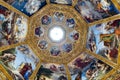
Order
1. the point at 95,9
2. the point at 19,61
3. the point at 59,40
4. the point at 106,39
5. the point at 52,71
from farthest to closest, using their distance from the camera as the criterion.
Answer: the point at 59,40 < the point at 52,71 < the point at 19,61 < the point at 106,39 < the point at 95,9

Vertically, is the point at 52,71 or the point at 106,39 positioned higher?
the point at 106,39

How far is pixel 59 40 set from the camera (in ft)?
62.3

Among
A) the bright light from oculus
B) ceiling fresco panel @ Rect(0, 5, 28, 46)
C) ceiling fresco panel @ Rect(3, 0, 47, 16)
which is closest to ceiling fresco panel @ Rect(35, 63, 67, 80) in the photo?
the bright light from oculus

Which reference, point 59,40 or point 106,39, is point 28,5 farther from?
point 106,39

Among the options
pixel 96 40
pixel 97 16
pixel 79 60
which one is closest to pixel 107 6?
pixel 97 16

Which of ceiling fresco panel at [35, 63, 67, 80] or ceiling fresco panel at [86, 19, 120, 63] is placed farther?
ceiling fresco panel at [35, 63, 67, 80]

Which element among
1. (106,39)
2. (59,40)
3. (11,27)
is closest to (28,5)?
(11,27)

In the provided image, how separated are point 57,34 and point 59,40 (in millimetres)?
355

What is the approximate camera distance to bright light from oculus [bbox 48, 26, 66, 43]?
18906mm

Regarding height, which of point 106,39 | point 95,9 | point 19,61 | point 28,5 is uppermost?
point 28,5

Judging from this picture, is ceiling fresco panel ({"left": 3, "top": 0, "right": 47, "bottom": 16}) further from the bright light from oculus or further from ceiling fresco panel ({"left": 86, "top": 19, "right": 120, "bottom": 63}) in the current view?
ceiling fresco panel ({"left": 86, "top": 19, "right": 120, "bottom": 63})

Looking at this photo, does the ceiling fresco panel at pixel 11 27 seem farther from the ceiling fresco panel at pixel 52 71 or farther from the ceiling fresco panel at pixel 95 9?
the ceiling fresco panel at pixel 95 9

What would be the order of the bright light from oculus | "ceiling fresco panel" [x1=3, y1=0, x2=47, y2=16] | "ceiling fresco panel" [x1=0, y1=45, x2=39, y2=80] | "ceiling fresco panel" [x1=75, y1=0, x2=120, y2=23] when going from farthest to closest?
1. the bright light from oculus
2. "ceiling fresco panel" [x1=0, y1=45, x2=39, y2=80]
3. "ceiling fresco panel" [x1=3, y1=0, x2=47, y2=16]
4. "ceiling fresco panel" [x1=75, y1=0, x2=120, y2=23]

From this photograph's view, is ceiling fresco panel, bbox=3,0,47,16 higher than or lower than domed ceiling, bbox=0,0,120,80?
higher
